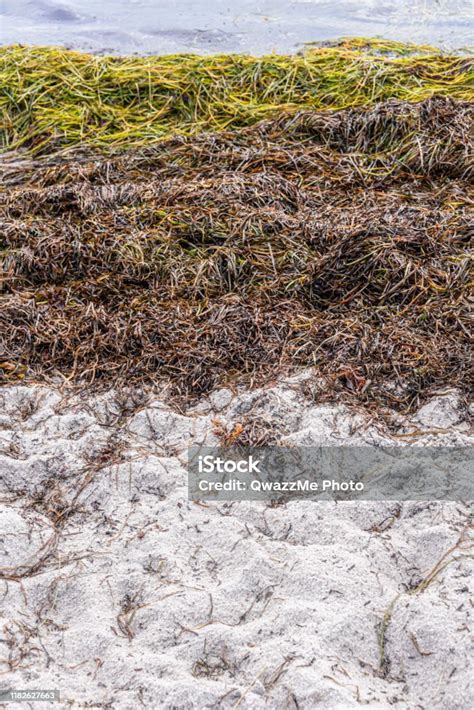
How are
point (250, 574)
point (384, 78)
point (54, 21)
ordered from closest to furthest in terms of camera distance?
1. point (250, 574)
2. point (384, 78)
3. point (54, 21)

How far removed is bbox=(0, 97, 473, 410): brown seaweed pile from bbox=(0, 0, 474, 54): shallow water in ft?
4.64

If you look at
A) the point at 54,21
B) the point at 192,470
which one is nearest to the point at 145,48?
the point at 54,21

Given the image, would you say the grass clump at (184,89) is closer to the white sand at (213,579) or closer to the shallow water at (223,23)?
the shallow water at (223,23)

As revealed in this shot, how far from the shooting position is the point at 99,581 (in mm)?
1833

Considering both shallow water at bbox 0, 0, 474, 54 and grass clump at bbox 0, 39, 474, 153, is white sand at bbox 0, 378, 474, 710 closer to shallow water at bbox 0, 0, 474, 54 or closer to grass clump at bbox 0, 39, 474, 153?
grass clump at bbox 0, 39, 474, 153

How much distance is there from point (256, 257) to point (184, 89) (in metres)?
1.70

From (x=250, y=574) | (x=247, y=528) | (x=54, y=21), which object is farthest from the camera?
(x=54, y=21)

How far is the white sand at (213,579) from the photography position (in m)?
1.56

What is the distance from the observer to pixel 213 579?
1838 mm

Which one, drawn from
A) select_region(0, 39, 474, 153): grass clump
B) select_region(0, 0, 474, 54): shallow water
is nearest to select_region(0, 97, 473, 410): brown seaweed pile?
select_region(0, 39, 474, 153): grass clump

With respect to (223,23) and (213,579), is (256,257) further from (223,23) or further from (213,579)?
(223,23)

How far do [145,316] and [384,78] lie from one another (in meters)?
2.37

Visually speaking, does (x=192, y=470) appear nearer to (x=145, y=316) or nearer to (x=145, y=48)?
(x=145, y=316)

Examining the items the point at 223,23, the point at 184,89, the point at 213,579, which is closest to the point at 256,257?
the point at 213,579
